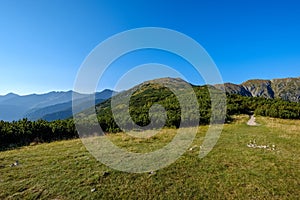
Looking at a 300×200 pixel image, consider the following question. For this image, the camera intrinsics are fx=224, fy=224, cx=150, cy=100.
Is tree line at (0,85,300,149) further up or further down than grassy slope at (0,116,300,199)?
further up

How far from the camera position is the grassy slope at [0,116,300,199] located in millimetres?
10367

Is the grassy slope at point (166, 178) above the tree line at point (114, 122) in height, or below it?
below

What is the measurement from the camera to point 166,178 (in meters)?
12.2

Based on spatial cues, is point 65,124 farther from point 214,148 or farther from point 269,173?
point 269,173

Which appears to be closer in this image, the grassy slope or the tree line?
the grassy slope

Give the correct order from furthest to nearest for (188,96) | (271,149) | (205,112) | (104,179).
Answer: (188,96) < (205,112) < (271,149) < (104,179)

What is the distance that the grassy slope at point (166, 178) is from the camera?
10367 mm

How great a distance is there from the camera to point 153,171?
1312 cm

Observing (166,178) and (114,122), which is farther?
(114,122)

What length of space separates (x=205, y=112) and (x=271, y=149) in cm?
2771

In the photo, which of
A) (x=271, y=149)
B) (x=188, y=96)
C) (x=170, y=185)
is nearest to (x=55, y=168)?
(x=170, y=185)

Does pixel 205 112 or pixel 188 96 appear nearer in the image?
pixel 205 112

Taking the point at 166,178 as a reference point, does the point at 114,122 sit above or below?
above

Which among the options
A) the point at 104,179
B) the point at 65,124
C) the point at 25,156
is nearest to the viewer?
the point at 104,179
